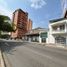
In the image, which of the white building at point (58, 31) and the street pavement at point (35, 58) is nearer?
the street pavement at point (35, 58)

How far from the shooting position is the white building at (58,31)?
38.3m

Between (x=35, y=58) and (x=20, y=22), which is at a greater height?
(x=20, y=22)

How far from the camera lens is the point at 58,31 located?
133 feet

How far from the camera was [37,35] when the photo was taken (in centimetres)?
5409

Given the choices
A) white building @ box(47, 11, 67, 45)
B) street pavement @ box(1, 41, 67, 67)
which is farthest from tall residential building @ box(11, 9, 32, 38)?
street pavement @ box(1, 41, 67, 67)

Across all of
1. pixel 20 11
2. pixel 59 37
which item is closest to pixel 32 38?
pixel 59 37

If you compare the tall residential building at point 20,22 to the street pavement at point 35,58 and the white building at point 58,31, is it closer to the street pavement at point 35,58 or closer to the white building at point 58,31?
the white building at point 58,31

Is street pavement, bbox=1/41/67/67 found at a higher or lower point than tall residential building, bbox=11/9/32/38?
lower

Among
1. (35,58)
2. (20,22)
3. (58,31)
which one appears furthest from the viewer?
(20,22)

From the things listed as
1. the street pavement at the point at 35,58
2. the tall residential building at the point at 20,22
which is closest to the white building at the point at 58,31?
the street pavement at the point at 35,58

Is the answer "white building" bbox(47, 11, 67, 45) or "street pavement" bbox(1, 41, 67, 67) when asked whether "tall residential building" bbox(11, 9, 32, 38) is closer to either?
"white building" bbox(47, 11, 67, 45)

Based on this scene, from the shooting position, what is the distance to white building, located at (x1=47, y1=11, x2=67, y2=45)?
3830 cm

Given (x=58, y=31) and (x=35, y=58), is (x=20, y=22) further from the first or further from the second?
(x=35, y=58)

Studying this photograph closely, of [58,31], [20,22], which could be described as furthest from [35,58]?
[20,22]
